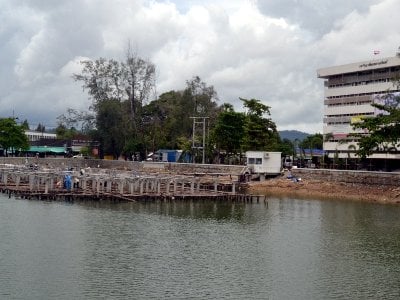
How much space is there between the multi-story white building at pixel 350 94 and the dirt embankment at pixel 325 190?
692 inches

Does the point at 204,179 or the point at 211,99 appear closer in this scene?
the point at 204,179

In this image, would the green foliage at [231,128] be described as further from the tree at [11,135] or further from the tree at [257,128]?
the tree at [11,135]

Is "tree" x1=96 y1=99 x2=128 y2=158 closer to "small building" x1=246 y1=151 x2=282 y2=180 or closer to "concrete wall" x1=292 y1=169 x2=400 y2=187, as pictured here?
"small building" x1=246 y1=151 x2=282 y2=180

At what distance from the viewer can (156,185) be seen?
5947 centimetres

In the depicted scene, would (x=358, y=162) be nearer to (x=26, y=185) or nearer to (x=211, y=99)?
(x=211, y=99)

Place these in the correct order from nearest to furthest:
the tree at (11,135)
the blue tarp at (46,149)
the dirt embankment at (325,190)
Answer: the dirt embankment at (325,190)
the tree at (11,135)
the blue tarp at (46,149)

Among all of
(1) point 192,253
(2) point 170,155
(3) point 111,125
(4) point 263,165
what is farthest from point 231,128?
(1) point 192,253

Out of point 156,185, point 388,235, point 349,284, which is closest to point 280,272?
point 349,284

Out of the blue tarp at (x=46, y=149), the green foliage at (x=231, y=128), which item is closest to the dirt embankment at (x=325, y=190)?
the green foliage at (x=231, y=128)

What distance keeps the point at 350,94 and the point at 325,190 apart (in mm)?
27615

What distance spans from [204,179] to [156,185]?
13331 mm

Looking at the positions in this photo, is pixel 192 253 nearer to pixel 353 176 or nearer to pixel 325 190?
pixel 325 190

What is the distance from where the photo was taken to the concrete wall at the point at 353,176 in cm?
6356

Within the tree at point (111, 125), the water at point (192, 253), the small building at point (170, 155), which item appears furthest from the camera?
the small building at point (170, 155)
